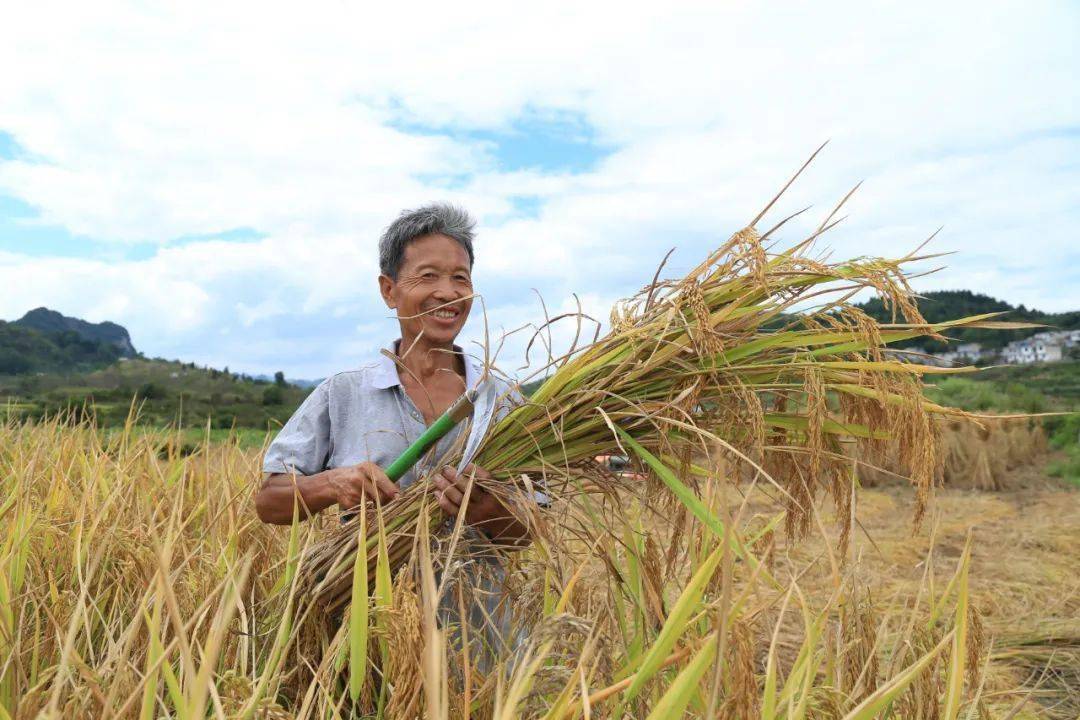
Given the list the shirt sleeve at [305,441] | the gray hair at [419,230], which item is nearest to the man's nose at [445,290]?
the gray hair at [419,230]

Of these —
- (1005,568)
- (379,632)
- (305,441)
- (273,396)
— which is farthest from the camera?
(273,396)

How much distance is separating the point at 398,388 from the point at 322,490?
431 millimetres

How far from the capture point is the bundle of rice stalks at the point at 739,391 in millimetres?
1361

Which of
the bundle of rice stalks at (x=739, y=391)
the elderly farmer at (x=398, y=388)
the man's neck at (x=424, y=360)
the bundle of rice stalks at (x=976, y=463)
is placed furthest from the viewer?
the bundle of rice stalks at (x=976, y=463)

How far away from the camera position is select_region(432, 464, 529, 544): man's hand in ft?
4.99

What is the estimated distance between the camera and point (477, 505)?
5.20 ft

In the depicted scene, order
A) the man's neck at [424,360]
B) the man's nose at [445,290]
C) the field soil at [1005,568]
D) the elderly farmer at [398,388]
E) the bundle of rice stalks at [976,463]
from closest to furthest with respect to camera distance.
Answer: the elderly farmer at [398,388]
the man's nose at [445,290]
the man's neck at [424,360]
the field soil at [1005,568]
the bundle of rice stalks at [976,463]

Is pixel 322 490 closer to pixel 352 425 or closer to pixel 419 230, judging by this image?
pixel 352 425

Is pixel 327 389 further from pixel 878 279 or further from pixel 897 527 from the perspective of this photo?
pixel 897 527

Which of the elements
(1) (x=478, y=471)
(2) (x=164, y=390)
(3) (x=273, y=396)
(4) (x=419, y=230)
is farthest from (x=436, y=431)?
(2) (x=164, y=390)

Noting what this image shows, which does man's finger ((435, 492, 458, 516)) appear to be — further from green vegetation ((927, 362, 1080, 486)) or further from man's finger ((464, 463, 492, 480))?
green vegetation ((927, 362, 1080, 486))

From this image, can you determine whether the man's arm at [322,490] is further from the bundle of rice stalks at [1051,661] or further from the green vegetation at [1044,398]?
the bundle of rice stalks at [1051,661]

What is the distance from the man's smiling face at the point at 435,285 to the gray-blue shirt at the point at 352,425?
0.13m

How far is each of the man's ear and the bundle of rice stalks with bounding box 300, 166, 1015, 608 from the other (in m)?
0.70
